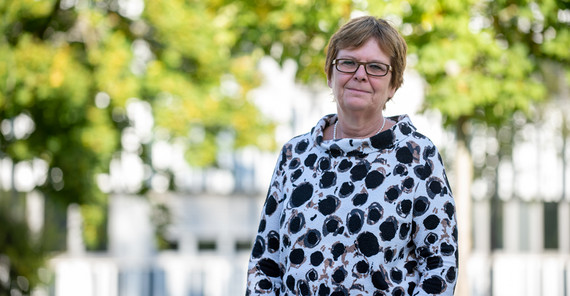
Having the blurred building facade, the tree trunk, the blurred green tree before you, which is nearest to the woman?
the blurred green tree

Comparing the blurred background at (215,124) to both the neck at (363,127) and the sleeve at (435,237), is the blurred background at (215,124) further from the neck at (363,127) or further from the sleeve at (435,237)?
the sleeve at (435,237)

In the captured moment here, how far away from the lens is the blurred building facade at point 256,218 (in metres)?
14.6

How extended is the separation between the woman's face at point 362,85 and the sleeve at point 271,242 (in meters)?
0.23

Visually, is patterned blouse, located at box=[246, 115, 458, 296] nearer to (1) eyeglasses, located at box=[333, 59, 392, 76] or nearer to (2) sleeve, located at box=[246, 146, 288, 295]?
(2) sleeve, located at box=[246, 146, 288, 295]

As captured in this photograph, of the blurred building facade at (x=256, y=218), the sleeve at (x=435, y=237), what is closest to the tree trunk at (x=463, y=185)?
the sleeve at (x=435, y=237)

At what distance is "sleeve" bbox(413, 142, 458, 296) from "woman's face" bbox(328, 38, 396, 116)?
24cm

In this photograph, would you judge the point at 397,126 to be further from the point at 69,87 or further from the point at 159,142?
the point at 159,142

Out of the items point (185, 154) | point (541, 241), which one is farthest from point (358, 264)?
point (541, 241)

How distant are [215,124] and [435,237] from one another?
332 inches

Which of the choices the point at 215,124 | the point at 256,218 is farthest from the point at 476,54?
the point at 256,218

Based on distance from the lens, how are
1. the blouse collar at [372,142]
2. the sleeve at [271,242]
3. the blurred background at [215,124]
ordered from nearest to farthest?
the blouse collar at [372,142], the sleeve at [271,242], the blurred background at [215,124]

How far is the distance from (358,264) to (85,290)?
42.0 ft

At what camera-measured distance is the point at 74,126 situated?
9984 millimetres

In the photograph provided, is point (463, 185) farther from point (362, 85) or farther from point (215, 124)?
point (362, 85)
